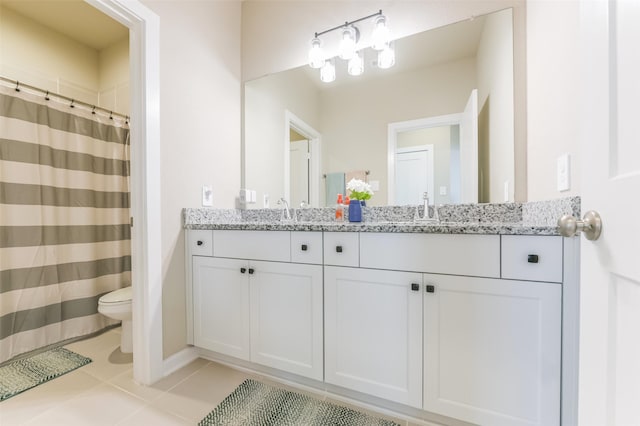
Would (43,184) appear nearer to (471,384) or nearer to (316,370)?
(316,370)

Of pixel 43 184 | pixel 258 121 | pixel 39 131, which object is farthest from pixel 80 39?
pixel 258 121

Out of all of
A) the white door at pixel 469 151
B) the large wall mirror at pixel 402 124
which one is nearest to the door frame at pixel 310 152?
the large wall mirror at pixel 402 124

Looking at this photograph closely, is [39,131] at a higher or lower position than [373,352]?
higher

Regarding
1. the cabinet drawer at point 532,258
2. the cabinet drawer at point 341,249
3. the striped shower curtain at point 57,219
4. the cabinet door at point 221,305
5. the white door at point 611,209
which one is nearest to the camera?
the white door at point 611,209

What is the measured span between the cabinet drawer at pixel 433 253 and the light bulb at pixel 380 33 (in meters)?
1.19

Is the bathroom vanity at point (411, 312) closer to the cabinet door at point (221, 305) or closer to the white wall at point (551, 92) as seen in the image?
the cabinet door at point (221, 305)

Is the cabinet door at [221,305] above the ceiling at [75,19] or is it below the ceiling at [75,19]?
below

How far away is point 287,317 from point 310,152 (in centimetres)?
114

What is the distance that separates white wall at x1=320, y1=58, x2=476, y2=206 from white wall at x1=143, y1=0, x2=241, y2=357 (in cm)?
72

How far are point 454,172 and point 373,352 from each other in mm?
1063

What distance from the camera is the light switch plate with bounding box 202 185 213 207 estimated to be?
1.79m

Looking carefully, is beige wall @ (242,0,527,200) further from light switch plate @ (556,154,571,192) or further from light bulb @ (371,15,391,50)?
light switch plate @ (556,154,571,192)

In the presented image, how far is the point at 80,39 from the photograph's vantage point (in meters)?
2.38

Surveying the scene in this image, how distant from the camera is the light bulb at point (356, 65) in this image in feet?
5.74
